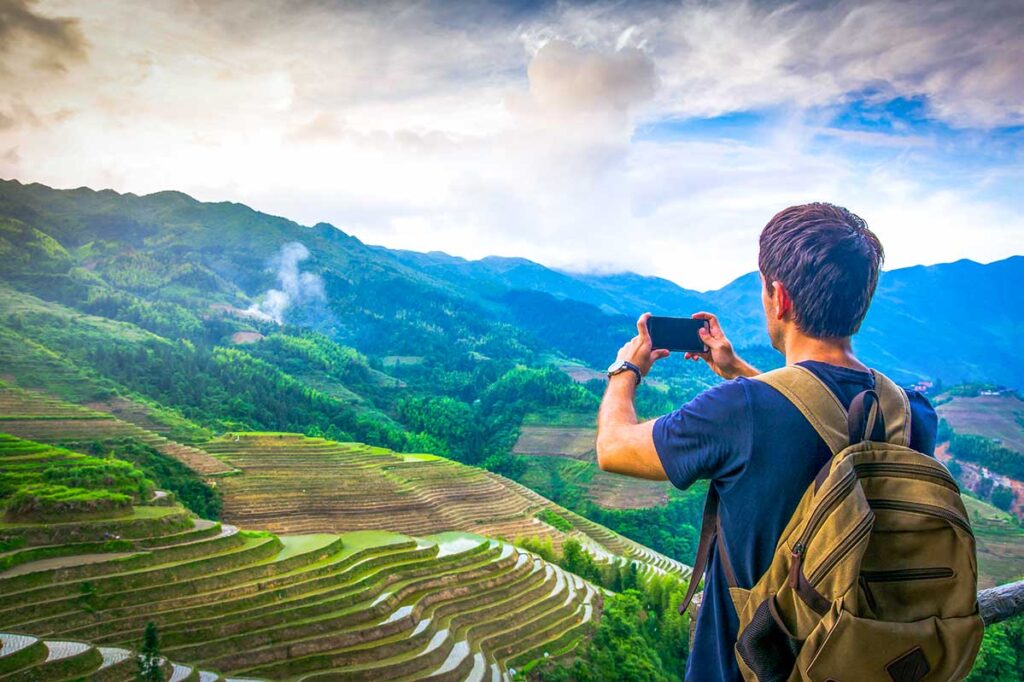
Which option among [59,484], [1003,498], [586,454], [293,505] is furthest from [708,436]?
[1003,498]

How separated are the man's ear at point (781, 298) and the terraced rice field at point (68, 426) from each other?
2677cm

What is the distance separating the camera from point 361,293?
387 feet

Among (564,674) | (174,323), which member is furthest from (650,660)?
(174,323)

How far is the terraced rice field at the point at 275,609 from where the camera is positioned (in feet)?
39.2

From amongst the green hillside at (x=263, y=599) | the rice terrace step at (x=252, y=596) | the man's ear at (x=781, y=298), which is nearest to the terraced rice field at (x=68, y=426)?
the rice terrace step at (x=252, y=596)

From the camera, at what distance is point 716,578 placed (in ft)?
5.58

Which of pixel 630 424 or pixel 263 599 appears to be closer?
pixel 630 424

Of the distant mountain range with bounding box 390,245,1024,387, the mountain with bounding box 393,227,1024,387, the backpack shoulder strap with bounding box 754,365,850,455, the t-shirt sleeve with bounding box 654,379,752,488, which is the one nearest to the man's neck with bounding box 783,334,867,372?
the backpack shoulder strap with bounding box 754,365,850,455

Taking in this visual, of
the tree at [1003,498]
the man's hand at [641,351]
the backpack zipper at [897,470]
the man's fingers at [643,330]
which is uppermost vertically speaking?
the man's fingers at [643,330]

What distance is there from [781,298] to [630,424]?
0.52 m

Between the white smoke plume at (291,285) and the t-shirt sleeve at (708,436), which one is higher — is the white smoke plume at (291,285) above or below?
above

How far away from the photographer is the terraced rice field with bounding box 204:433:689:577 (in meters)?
25.6

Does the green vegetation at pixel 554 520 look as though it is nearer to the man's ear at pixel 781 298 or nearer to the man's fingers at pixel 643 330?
the man's fingers at pixel 643 330

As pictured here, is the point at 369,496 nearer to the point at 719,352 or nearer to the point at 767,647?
the point at 719,352
